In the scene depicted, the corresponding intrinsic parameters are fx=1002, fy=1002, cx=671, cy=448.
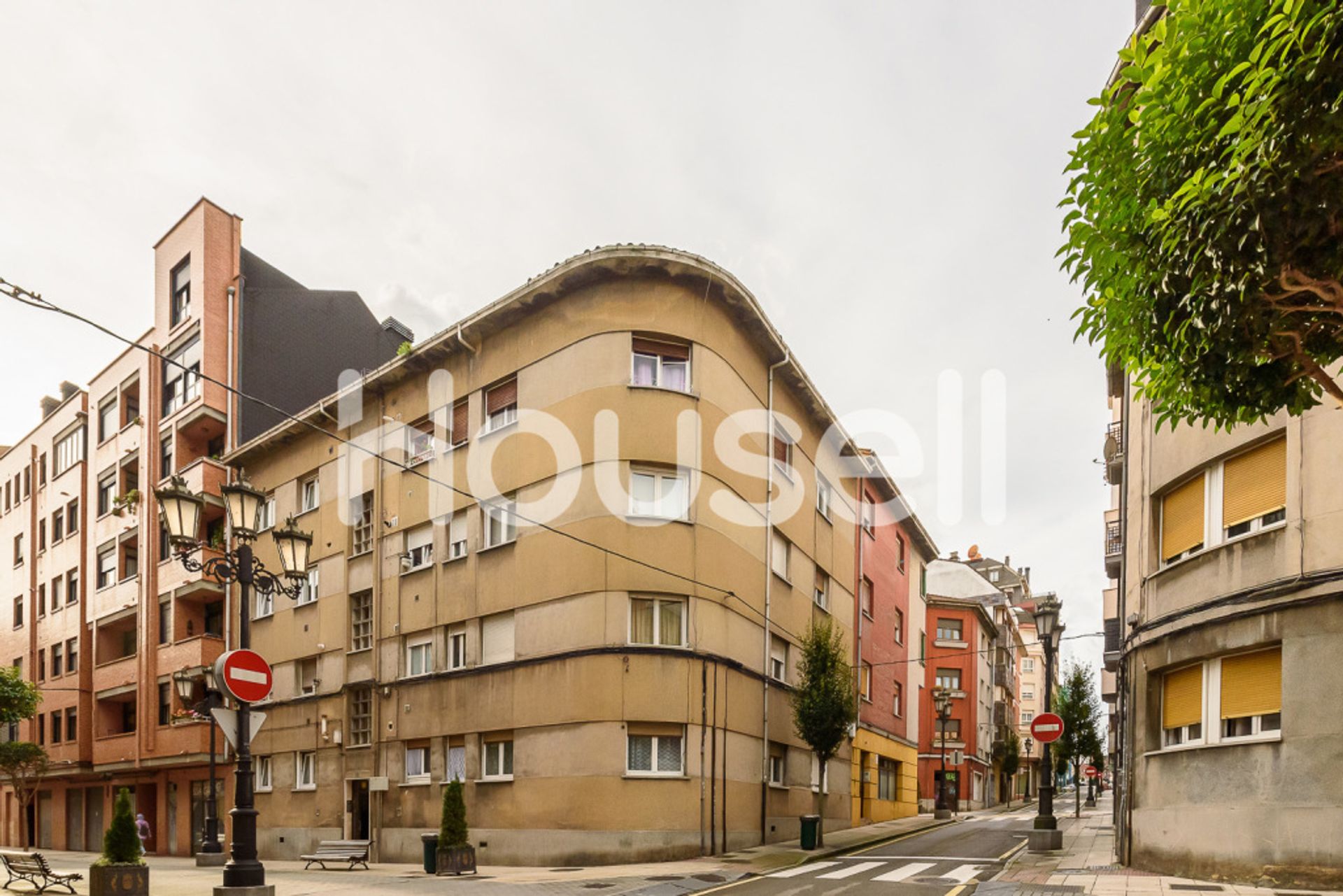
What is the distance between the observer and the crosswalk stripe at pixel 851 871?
16.2 meters

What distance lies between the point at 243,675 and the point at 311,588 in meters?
17.9

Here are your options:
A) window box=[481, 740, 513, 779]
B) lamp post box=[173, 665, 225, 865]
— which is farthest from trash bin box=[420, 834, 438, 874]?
lamp post box=[173, 665, 225, 865]

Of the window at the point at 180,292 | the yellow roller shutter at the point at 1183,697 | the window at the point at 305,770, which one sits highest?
the window at the point at 180,292

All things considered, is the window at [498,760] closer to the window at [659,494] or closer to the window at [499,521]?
the window at [499,521]

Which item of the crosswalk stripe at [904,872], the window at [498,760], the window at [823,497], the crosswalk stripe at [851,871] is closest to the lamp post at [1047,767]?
the crosswalk stripe at [904,872]

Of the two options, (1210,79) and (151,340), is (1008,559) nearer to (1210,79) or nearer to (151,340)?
(151,340)

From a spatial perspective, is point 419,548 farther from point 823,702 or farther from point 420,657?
point 823,702

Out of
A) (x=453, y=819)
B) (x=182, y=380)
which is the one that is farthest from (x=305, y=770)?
(x=182, y=380)

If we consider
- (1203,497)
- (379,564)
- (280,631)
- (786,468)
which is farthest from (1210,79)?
(280,631)

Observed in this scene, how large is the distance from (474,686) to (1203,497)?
1494 centimetres

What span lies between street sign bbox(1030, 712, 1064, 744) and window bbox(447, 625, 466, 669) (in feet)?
40.5

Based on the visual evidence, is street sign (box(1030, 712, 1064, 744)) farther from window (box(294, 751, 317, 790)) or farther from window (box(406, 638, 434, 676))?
window (box(294, 751, 317, 790))

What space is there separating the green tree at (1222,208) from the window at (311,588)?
2456cm

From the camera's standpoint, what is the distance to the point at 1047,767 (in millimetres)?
20672
